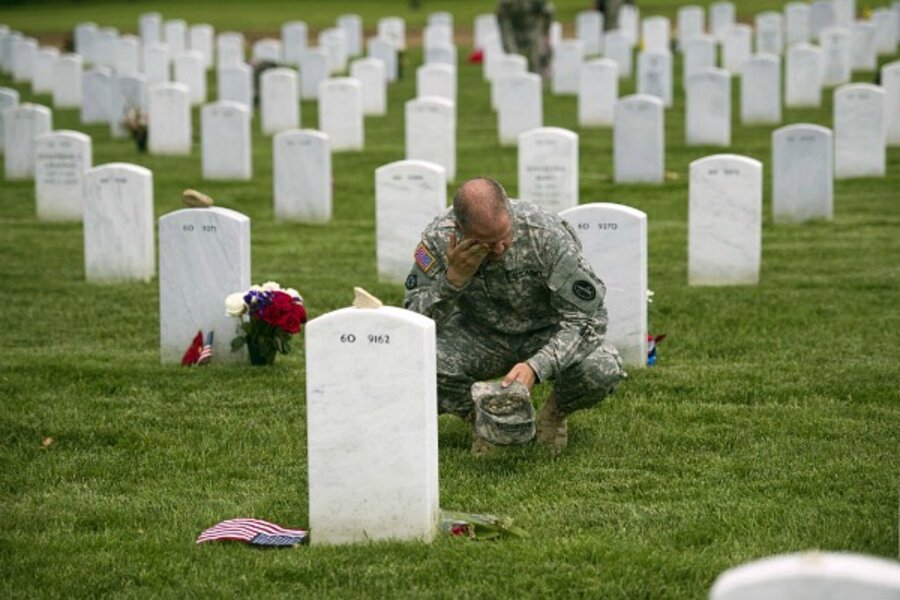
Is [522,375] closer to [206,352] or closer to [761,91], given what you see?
[206,352]

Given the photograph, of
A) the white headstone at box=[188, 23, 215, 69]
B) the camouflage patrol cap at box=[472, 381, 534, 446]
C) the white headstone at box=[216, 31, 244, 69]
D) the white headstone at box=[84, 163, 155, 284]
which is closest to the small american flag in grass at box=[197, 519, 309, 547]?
the camouflage patrol cap at box=[472, 381, 534, 446]

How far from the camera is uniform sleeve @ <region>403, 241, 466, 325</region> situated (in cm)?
809

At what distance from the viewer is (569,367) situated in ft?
26.7

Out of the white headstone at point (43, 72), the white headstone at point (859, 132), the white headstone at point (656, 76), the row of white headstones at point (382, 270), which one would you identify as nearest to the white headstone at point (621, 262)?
the row of white headstones at point (382, 270)

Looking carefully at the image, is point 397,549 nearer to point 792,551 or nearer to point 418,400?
point 418,400

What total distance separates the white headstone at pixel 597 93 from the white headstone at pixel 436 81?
2281 mm

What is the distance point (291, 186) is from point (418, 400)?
1020 cm

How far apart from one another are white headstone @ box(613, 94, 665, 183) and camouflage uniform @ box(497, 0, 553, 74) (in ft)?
36.8

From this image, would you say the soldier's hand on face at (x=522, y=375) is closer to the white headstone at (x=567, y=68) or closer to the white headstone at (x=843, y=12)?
the white headstone at (x=567, y=68)

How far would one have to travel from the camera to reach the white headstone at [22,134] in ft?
64.1

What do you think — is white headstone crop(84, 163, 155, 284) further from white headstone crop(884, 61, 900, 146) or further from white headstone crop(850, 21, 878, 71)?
white headstone crop(850, 21, 878, 71)

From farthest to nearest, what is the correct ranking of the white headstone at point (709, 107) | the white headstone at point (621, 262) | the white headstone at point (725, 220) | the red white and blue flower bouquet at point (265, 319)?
the white headstone at point (709, 107)
the white headstone at point (725, 220)
the white headstone at point (621, 262)
the red white and blue flower bouquet at point (265, 319)

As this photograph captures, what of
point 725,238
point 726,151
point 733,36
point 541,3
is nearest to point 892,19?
point 733,36

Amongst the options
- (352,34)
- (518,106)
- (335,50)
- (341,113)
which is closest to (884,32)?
(335,50)
